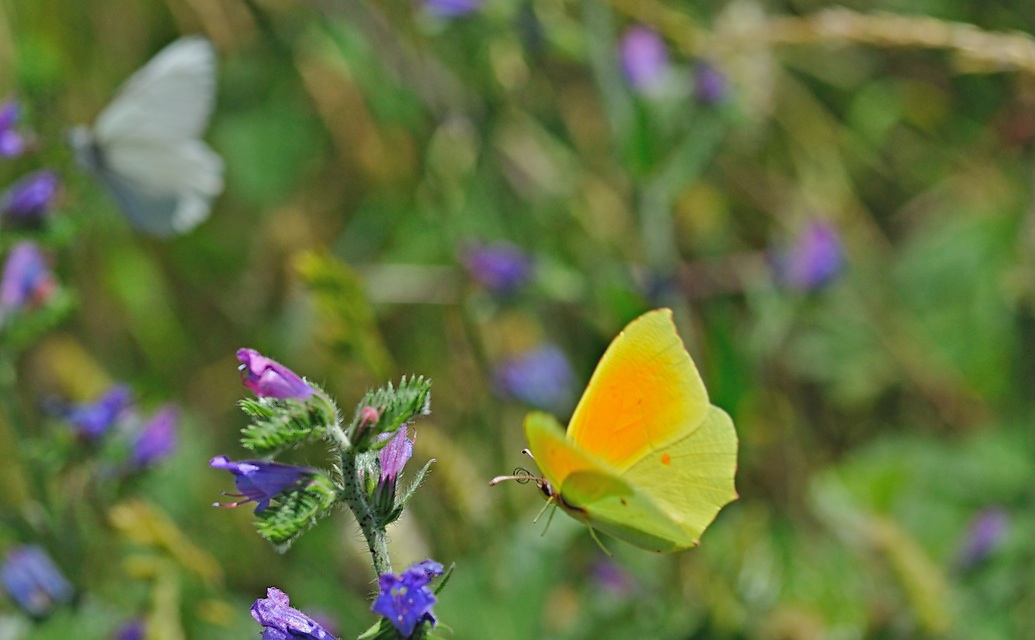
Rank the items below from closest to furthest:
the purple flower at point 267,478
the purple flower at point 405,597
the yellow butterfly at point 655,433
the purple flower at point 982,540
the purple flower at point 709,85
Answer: the purple flower at point 405,597, the purple flower at point 267,478, the yellow butterfly at point 655,433, the purple flower at point 982,540, the purple flower at point 709,85

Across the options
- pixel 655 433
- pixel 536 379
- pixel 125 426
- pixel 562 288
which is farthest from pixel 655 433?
pixel 562 288

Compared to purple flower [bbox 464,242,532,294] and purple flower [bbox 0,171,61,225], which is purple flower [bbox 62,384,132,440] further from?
purple flower [bbox 464,242,532,294]

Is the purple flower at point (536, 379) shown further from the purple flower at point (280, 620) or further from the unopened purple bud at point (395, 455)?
the purple flower at point (280, 620)

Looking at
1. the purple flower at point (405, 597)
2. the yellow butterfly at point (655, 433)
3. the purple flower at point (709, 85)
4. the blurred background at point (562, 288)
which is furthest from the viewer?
the purple flower at point (709, 85)

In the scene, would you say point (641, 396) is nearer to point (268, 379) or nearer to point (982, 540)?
point (268, 379)

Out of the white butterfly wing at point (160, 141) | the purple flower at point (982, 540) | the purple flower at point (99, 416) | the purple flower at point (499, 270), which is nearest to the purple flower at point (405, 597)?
the purple flower at point (99, 416)

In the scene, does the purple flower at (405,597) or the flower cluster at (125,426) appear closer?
the purple flower at (405,597)
